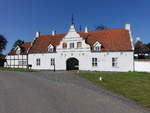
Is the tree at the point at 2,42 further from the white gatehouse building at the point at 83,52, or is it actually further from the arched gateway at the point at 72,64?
the arched gateway at the point at 72,64

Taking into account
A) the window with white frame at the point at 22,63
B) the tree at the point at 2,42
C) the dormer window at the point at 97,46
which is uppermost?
the tree at the point at 2,42

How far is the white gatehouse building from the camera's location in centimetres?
3328

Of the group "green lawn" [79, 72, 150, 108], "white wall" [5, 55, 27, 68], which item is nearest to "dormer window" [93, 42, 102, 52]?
"green lawn" [79, 72, 150, 108]

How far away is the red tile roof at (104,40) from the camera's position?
3375cm

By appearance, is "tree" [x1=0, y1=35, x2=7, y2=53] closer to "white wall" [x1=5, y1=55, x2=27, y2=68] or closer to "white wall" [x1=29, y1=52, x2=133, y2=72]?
"white wall" [x1=5, y1=55, x2=27, y2=68]

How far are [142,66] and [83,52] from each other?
11.1 metres

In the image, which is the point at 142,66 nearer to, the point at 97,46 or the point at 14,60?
the point at 97,46

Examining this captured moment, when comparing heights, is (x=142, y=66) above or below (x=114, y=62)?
below

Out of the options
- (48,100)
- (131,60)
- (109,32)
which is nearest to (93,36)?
(109,32)

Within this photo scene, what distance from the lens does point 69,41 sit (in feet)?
121

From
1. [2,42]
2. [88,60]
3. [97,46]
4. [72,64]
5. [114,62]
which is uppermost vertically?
[2,42]

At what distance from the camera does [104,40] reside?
3609cm

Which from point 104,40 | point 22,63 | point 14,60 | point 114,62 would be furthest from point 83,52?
point 14,60

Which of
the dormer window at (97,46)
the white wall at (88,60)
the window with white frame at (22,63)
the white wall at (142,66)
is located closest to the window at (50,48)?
the white wall at (88,60)
